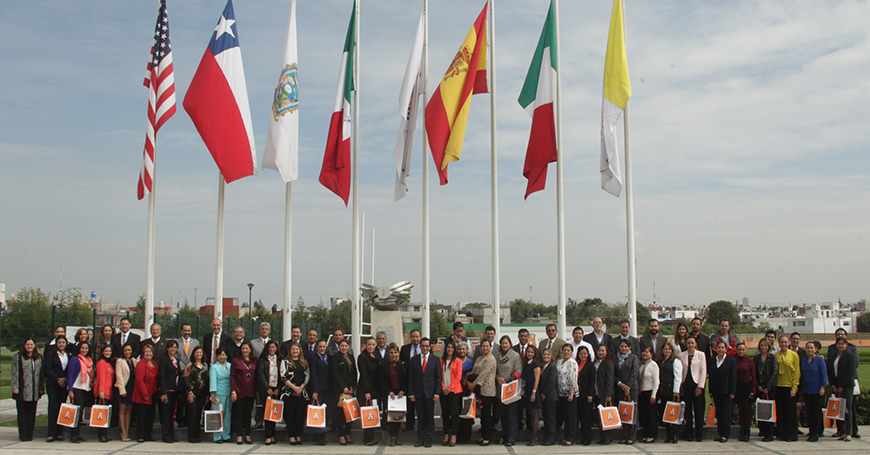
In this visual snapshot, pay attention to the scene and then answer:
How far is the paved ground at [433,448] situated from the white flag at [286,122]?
4.91m

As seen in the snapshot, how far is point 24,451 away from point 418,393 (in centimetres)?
563

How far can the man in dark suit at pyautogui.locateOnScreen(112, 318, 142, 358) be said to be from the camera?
1104 cm

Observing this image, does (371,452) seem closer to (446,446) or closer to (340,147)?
(446,446)

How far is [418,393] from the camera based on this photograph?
10.4m

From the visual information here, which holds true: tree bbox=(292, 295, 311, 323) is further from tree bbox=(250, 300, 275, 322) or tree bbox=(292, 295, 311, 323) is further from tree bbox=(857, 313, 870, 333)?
tree bbox=(857, 313, 870, 333)

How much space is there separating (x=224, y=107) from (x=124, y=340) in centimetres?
436

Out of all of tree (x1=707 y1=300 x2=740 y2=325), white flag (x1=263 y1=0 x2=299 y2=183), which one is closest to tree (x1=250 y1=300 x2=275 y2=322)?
white flag (x1=263 y1=0 x2=299 y2=183)

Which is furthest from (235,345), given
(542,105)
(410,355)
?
(542,105)

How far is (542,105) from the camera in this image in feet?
42.7

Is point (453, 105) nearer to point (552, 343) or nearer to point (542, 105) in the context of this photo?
point (542, 105)

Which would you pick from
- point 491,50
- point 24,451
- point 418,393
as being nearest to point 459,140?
point 491,50

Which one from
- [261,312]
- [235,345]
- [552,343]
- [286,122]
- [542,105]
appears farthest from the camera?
[261,312]

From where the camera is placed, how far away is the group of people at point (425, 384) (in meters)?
10.4

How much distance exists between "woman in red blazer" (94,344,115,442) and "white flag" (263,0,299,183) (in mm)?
4185
